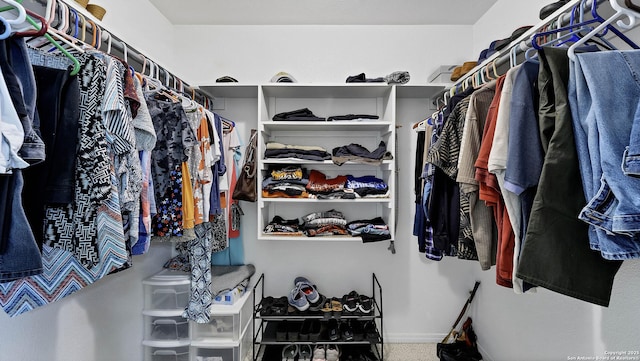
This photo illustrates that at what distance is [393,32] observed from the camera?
229 cm

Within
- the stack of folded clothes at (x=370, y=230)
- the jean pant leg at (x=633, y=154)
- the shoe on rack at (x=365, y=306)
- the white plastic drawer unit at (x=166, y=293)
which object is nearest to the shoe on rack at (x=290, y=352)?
the shoe on rack at (x=365, y=306)

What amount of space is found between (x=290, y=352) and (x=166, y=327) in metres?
0.83

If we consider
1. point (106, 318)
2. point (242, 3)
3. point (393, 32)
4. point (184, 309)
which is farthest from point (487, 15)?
point (106, 318)

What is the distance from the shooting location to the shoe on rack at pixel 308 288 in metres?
2.09

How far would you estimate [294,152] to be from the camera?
2.05m

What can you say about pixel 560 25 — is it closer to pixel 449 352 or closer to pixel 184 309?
pixel 449 352

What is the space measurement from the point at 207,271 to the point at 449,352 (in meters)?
1.74

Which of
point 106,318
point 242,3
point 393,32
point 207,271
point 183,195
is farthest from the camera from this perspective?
point 393,32

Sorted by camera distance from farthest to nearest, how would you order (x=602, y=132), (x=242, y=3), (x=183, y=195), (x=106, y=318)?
(x=242, y=3), (x=106, y=318), (x=183, y=195), (x=602, y=132)

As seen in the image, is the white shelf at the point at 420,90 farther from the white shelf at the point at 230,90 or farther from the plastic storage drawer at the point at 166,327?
the plastic storage drawer at the point at 166,327

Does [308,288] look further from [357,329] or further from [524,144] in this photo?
[524,144]

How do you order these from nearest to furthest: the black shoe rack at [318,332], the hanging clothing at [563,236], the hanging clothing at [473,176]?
1. the hanging clothing at [563,236]
2. the hanging clothing at [473,176]
3. the black shoe rack at [318,332]

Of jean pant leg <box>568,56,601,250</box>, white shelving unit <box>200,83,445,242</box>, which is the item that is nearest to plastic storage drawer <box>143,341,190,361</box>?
white shelving unit <box>200,83,445,242</box>

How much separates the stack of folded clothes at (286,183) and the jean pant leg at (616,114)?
5.09 feet
